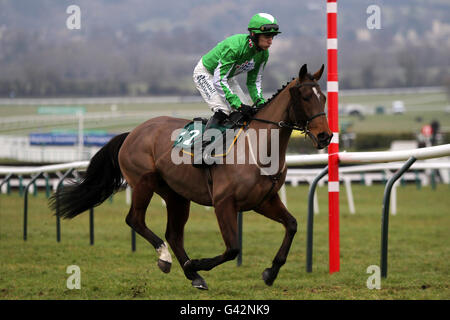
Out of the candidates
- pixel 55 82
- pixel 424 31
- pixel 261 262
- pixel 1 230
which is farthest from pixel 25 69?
pixel 424 31

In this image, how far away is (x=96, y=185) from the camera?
6.38 m

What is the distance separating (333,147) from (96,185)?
2.08 metres

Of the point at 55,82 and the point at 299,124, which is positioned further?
the point at 55,82

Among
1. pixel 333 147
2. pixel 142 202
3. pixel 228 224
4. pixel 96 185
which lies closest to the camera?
pixel 228 224

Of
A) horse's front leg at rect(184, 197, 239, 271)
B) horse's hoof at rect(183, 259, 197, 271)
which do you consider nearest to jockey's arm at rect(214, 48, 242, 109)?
horse's front leg at rect(184, 197, 239, 271)

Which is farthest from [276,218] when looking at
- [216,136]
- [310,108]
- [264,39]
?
Result: [264,39]

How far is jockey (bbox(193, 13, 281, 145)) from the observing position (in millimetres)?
5094

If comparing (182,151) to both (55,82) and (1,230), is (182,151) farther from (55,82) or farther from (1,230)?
(55,82)

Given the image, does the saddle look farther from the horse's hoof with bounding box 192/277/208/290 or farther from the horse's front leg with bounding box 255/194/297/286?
the horse's hoof with bounding box 192/277/208/290

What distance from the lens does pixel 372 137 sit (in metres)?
30.9

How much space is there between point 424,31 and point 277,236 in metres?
132

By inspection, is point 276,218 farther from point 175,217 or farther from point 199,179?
point 175,217

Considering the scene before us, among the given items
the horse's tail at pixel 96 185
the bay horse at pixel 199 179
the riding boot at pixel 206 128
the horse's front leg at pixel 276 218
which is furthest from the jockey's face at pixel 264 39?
the horse's tail at pixel 96 185

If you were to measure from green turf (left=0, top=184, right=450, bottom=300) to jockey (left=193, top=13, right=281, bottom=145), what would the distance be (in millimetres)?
1386
